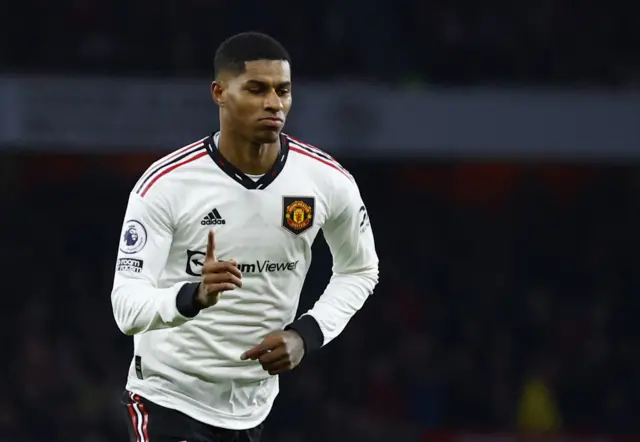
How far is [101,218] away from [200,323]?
10539 millimetres

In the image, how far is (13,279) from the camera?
14.3 m

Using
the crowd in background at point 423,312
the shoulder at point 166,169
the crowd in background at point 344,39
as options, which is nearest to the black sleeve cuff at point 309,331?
the shoulder at point 166,169

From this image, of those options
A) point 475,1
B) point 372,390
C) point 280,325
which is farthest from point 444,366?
point 280,325

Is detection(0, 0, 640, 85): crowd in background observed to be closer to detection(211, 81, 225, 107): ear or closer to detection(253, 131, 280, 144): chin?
detection(211, 81, 225, 107): ear

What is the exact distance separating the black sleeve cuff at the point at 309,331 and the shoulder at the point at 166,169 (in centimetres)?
61

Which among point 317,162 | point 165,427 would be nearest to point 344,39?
point 317,162

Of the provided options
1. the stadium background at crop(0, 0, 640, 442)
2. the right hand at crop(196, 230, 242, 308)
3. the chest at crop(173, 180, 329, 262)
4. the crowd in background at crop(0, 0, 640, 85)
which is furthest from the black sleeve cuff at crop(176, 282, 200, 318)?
the crowd in background at crop(0, 0, 640, 85)

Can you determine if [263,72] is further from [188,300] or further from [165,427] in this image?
[165,427]

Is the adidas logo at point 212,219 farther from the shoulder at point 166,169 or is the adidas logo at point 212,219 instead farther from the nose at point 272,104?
the nose at point 272,104

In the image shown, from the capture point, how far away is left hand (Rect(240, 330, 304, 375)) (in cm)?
437

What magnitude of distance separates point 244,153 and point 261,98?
22 centimetres

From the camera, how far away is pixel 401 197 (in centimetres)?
1567

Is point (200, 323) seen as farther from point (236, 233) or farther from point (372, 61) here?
point (372, 61)

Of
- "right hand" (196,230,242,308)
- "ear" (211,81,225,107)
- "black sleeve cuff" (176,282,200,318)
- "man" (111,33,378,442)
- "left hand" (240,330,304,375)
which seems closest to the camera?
Answer: "right hand" (196,230,242,308)
